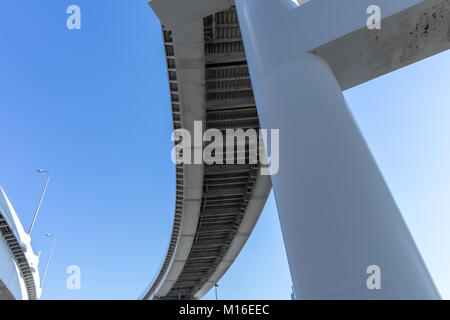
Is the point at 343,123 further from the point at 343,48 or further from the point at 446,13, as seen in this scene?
the point at 446,13

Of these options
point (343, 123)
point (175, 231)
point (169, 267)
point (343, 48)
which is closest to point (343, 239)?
point (343, 123)

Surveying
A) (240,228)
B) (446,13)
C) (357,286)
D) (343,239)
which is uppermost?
(240,228)

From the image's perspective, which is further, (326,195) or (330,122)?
(330,122)

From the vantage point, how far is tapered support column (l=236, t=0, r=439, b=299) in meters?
1.73

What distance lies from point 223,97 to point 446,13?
11167 mm

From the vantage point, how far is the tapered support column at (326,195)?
5.66 feet

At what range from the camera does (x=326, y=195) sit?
79.9 inches

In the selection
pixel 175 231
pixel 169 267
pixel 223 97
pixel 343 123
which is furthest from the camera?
pixel 169 267

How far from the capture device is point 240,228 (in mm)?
24797

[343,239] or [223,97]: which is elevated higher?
[223,97]

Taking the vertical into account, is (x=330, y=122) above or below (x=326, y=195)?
above
